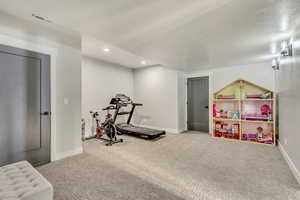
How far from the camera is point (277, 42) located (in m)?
2.78

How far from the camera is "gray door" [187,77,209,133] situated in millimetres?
5430

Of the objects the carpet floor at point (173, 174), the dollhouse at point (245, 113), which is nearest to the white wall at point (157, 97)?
the dollhouse at point (245, 113)

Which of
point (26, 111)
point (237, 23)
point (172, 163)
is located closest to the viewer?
point (237, 23)

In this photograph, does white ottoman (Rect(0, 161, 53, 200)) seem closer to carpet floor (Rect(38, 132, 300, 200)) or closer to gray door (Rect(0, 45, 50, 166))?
carpet floor (Rect(38, 132, 300, 200))

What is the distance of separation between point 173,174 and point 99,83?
3.89 meters

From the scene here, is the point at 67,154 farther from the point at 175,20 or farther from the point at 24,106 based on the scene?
the point at 175,20

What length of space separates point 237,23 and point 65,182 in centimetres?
330

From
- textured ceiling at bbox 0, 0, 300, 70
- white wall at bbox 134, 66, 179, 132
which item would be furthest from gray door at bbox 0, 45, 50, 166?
white wall at bbox 134, 66, 179, 132

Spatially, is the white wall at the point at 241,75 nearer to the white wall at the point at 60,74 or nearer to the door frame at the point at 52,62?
the white wall at the point at 60,74

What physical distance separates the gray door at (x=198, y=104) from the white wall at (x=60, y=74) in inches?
156

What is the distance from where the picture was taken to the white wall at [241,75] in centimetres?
435

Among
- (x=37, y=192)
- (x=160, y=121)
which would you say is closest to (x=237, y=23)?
(x=37, y=192)

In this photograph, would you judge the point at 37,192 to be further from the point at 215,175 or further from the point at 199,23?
the point at 199,23

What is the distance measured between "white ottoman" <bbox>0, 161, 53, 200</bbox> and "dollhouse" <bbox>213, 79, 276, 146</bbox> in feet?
15.1
